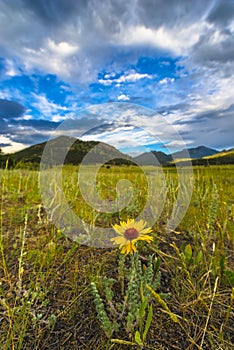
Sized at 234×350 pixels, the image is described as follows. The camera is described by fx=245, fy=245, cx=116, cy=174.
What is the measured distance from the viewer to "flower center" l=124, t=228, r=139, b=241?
120cm

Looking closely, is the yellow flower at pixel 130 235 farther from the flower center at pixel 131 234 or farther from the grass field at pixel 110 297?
the grass field at pixel 110 297

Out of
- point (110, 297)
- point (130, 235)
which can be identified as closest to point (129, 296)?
point (110, 297)

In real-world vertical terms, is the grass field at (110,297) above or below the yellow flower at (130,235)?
below

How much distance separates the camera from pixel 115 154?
2.92 metres

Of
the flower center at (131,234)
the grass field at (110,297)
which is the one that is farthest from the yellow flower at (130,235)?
the grass field at (110,297)

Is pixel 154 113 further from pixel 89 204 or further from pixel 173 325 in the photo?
pixel 173 325

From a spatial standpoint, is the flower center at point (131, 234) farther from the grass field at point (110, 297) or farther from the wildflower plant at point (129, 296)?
the grass field at point (110, 297)

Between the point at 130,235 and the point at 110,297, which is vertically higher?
the point at 130,235

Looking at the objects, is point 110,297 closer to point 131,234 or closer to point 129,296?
point 129,296

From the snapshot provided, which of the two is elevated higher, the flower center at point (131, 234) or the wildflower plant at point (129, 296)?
the flower center at point (131, 234)

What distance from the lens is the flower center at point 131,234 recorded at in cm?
120

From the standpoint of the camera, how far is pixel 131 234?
1218 millimetres

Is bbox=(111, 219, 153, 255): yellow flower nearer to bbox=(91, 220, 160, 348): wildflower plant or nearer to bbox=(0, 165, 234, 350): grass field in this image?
bbox=(91, 220, 160, 348): wildflower plant

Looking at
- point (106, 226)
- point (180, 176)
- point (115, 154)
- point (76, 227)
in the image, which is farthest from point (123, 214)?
point (180, 176)
